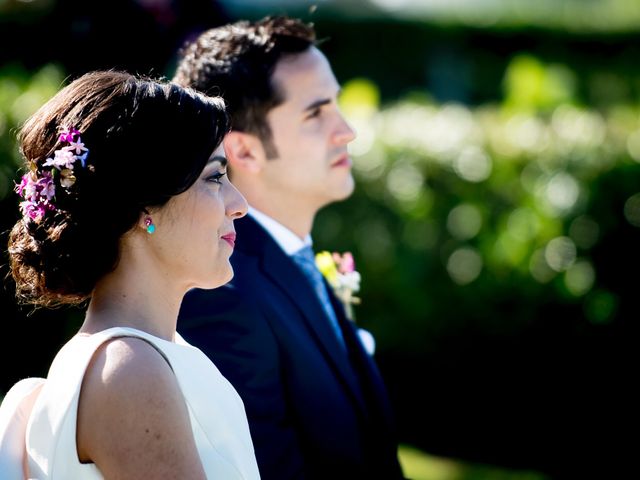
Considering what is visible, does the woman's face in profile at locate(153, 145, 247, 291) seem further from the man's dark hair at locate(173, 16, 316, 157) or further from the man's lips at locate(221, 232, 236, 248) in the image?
the man's dark hair at locate(173, 16, 316, 157)

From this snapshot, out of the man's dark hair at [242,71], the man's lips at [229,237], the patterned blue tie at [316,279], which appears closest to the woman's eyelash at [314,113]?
the man's dark hair at [242,71]

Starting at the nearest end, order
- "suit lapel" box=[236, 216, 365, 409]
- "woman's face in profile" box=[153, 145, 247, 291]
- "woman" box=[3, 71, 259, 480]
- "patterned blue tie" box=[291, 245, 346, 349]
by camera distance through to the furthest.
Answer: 1. "woman" box=[3, 71, 259, 480]
2. "woman's face in profile" box=[153, 145, 247, 291]
3. "suit lapel" box=[236, 216, 365, 409]
4. "patterned blue tie" box=[291, 245, 346, 349]

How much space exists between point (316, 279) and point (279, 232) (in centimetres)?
24

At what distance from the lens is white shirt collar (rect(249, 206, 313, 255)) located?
3.42 m

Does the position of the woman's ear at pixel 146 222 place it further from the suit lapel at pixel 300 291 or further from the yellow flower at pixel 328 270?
the yellow flower at pixel 328 270

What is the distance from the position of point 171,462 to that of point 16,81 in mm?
6049

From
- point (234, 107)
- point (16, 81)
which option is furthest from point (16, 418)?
point (16, 81)

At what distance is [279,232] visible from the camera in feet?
11.3

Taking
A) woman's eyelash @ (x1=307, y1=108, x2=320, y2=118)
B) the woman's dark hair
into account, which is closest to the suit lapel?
woman's eyelash @ (x1=307, y1=108, x2=320, y2=118)

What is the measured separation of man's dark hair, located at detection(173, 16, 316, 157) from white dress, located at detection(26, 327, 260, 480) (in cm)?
153

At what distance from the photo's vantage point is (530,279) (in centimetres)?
676

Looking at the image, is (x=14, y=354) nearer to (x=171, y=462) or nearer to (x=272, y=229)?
Answer: (x=272, y=229)

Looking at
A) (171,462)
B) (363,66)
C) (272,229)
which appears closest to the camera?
(171,462)

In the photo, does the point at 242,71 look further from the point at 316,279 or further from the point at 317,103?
the point at 316,279
